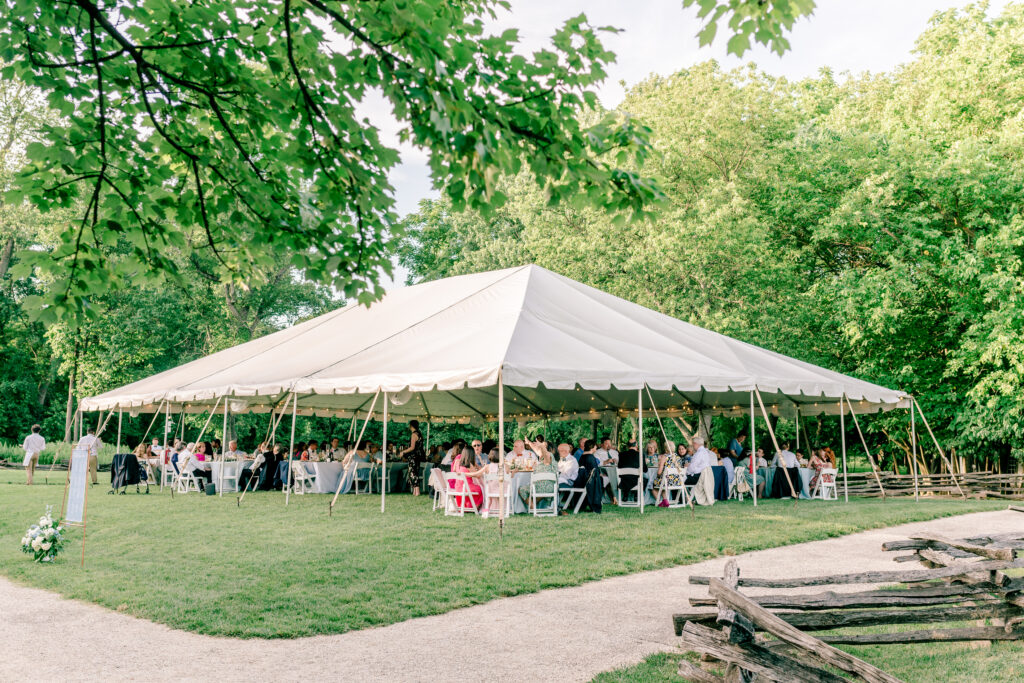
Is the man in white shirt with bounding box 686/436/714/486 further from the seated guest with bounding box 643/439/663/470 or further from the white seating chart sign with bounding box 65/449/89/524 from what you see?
the white seating chart sign with bounding box 65/449/89/524

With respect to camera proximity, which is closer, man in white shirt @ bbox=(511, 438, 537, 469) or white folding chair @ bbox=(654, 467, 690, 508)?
man in white shirt @ bbox=(511, 438, 537, 469)

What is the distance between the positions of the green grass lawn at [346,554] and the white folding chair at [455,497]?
385 millimetres

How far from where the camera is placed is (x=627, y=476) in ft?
48.7

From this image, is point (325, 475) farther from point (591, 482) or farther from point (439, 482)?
point (591, 482)

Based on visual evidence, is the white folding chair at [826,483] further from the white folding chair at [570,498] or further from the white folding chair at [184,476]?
the white folding chair at [184,476]

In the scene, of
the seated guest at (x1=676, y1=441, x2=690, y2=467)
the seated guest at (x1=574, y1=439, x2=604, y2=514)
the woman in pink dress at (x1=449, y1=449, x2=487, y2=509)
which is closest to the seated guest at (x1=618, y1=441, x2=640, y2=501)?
the seated guest at (x1=676, y1=441, x2=690, y2=467)

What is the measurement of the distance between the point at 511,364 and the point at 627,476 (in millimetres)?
4467

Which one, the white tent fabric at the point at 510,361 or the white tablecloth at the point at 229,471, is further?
the white tablecloth at the point at 229,471

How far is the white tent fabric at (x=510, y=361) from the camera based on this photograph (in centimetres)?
1238

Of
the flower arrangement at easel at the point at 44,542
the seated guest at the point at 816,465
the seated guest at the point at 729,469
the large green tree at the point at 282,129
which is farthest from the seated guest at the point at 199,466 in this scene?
the large green tree at the point at 282,129

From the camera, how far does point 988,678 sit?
5031 millimetres

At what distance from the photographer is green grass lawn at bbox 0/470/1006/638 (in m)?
6.56

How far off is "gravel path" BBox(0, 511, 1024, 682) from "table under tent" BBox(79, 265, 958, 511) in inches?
151

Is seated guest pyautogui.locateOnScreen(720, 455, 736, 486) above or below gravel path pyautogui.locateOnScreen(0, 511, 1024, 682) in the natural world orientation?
above
